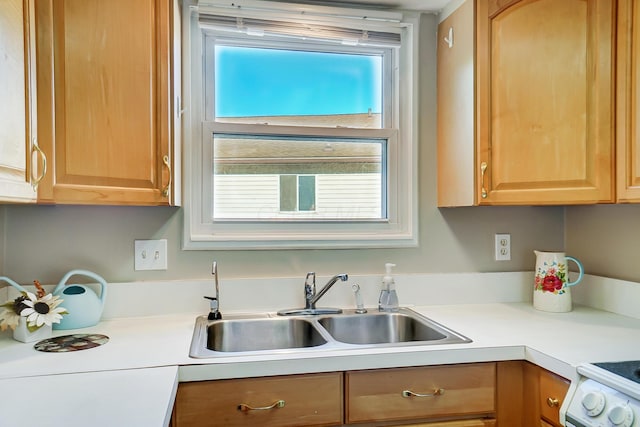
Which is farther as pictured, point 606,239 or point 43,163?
point 606,239

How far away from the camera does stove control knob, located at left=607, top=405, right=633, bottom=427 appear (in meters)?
0.96

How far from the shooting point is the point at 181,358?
1.21 meters

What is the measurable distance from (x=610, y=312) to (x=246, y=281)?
148 centimetres

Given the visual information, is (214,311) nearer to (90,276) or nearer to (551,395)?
(90,276)

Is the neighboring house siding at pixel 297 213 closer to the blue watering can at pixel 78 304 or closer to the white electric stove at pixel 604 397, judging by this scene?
the blue watering can at pixel 78 304

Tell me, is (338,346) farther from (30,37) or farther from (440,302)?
(30,37)

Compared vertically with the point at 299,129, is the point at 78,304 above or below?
below

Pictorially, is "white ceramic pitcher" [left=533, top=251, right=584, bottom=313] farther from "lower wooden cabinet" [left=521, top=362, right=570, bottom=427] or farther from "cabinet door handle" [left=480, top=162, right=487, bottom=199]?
"lower wooden cabinet" [left=521, top=362, right=570, bottom=427]

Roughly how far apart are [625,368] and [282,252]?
121 centimetres

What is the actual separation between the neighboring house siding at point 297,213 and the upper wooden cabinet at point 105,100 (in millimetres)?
404

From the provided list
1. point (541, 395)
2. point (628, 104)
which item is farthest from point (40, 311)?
point (628, 104)

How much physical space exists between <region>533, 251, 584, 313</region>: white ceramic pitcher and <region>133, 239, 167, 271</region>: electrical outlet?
1526mm

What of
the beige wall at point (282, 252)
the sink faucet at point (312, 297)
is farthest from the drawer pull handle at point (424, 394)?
the beige wall at point (282, 252)

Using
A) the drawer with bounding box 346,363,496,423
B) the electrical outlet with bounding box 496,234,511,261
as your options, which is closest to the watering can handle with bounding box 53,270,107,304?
the drawer with bounding box 346,363,496,423
